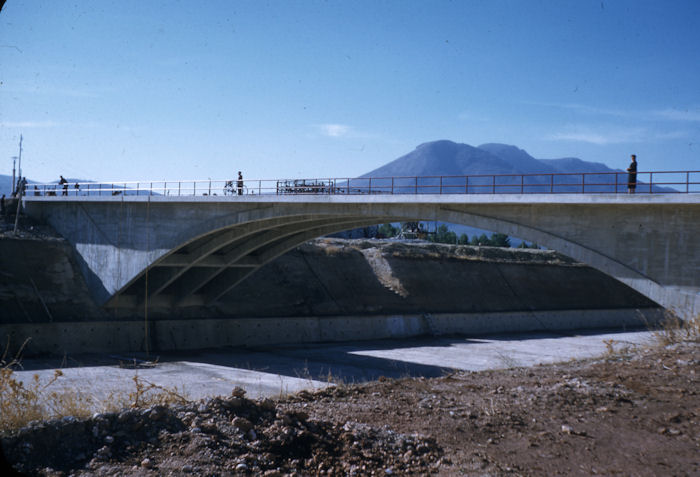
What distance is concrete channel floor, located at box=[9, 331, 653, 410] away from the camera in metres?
25.8

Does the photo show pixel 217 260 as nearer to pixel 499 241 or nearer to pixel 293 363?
pixel 293 363

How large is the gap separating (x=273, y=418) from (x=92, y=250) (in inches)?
1234

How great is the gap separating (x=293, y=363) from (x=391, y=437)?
2520 cm

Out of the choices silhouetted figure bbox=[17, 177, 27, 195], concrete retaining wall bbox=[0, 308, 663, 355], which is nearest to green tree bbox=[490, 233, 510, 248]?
concrete retaining wall bbox=[0, 308, 663, 355]

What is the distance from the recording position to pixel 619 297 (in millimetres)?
62406

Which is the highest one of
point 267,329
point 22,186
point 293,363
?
point 22,186

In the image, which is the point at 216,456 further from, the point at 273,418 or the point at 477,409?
the point at 477,409

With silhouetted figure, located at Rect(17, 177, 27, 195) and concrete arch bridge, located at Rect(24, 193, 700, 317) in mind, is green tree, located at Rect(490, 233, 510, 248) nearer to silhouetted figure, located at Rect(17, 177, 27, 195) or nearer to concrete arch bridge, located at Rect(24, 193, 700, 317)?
concrete arch bridge, located at Rect(24, 193, 700, 317)

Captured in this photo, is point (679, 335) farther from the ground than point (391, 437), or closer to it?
farther from the ground

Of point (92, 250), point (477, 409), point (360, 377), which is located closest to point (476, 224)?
point (360, 377)

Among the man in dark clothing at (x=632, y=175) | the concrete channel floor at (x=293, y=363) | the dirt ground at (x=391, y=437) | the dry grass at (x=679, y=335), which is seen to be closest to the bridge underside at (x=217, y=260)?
the concrete channel floor at (x=293, y=363)

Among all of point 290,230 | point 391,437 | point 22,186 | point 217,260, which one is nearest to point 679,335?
point 391,437

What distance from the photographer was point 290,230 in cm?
3509

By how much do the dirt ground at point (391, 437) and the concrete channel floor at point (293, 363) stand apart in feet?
39.3
